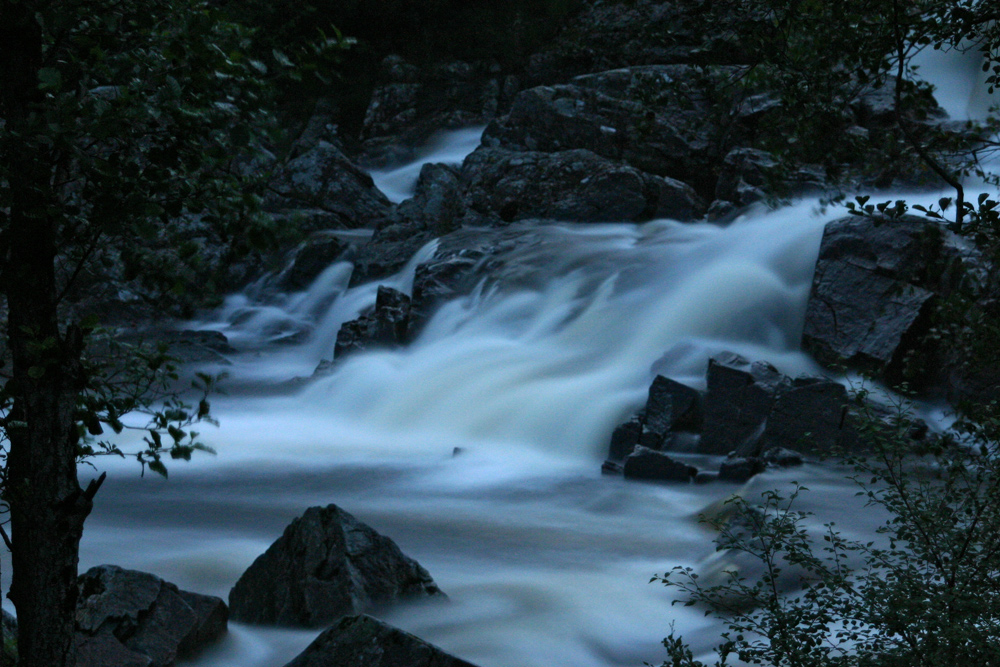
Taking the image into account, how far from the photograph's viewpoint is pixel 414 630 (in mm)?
5547

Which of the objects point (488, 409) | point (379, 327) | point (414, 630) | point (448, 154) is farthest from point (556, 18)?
point (414, 630)

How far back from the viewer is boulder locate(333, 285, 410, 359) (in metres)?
14.0

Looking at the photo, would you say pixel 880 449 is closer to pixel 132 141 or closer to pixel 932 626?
pixel 932 626

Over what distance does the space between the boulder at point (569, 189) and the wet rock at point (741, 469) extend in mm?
8149

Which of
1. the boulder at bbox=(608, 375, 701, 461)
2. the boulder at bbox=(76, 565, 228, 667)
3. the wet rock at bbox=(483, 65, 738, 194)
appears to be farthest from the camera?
the wet rock at bbox=(483, 65, 738, 194)

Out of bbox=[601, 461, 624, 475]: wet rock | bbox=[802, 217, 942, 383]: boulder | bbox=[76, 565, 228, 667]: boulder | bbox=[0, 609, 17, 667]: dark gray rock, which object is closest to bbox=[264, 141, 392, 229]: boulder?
bbox=[802, 217, 942, 383]: boulder

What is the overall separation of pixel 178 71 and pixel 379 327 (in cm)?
1169

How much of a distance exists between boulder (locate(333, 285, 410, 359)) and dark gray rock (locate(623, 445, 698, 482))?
18.8 ft

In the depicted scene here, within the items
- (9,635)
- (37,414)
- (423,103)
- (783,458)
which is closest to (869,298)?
(783,458)

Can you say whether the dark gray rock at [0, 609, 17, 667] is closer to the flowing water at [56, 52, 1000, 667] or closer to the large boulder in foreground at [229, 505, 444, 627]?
the flowing water at [56, 52, 1000, 667]

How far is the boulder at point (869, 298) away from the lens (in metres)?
9.98

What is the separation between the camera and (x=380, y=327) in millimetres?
14094

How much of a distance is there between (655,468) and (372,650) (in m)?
5.06

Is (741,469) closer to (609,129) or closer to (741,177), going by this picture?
(741,177)
